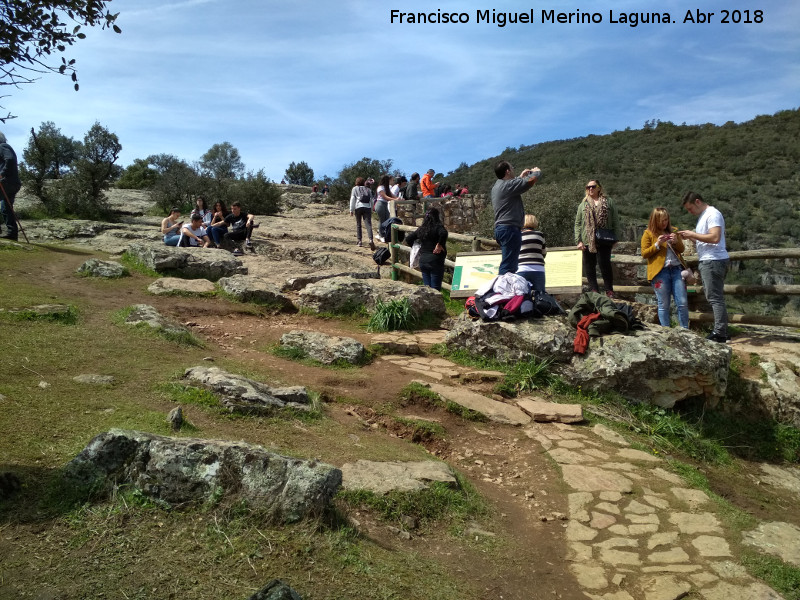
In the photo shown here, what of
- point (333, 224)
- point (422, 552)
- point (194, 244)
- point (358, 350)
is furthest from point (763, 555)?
point (333, 224)

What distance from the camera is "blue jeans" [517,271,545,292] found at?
8172 millimetres

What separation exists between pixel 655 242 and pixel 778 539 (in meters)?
4.16

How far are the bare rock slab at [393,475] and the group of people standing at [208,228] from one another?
31.6ft

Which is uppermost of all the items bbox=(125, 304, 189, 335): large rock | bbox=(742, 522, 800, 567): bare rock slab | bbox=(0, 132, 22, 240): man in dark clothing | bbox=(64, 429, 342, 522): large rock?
bbox=(0, 132, 22, 240): man in dark clothing

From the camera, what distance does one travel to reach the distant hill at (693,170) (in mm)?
27344

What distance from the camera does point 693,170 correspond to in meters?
40.9

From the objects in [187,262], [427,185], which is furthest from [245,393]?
[427,185]

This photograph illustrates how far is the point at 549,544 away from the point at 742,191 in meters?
34.4

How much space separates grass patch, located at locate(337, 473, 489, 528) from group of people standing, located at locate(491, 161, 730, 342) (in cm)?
403

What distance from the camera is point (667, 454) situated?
5.97 metres

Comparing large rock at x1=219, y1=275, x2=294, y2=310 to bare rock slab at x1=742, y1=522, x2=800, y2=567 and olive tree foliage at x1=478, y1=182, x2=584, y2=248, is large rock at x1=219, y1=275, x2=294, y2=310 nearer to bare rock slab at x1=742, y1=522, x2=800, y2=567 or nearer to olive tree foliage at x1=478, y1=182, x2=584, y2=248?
bare rock slab at x1=742, y1=522, x2=800, y2=567

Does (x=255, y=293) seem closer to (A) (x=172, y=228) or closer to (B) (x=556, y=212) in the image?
(A) (x=172, y=228)

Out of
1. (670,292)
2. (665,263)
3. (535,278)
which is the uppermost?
(665,263)

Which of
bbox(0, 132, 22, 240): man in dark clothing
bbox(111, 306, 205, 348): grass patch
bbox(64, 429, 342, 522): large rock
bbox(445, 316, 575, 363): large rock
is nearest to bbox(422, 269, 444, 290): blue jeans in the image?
bbox(445, 316, 575, 363): large rock
